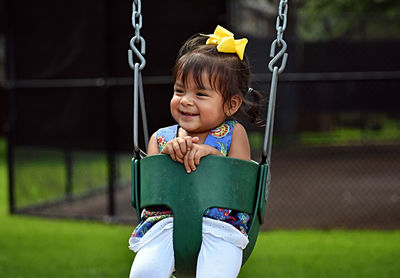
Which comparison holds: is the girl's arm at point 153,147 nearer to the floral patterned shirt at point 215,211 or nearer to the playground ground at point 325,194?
the floral patterned shirt at point 215,211

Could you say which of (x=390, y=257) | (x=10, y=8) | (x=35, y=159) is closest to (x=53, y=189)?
(x=35, y=159)

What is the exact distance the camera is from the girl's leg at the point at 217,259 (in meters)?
2.51

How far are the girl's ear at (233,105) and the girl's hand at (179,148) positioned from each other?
0.89 feet

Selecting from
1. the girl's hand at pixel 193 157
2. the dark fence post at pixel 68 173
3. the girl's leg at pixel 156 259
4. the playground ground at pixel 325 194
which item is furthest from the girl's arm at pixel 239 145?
the dark fence post at pixel 68 173

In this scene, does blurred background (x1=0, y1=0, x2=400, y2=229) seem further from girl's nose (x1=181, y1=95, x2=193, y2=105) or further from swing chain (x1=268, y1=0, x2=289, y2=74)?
girl's nose (x1=181, y1=95, x2=193, y2=105)

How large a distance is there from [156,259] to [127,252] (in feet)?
10.1

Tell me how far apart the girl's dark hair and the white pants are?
1.82 feet

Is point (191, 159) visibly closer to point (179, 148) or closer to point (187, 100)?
point (179, 148)

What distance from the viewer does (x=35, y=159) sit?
7.49 m

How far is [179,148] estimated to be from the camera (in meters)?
2.57

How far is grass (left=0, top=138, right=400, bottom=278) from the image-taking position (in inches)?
193

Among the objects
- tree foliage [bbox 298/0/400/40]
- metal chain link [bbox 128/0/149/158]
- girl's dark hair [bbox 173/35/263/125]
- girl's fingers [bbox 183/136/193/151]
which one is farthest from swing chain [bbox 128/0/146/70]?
tree foliage [bbox 298/0/400/40]

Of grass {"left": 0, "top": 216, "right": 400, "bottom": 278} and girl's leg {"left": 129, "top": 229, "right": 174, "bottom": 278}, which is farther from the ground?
girl's leg {"left": 129, "top": 229, "right": 174, "bottom": 278}

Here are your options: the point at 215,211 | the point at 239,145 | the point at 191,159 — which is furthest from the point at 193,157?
the point at 239,145
